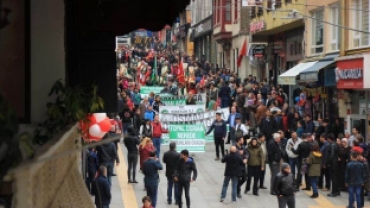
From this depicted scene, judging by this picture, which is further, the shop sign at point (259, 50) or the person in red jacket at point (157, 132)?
the shop sign at point (259, 50)

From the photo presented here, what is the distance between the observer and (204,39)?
7438cm

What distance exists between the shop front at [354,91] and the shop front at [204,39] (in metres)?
34.2

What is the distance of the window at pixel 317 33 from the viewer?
112ft

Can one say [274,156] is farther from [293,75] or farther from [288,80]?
[288,80]

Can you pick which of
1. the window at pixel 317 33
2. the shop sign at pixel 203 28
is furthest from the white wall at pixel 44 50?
the shop sign at pixel 203 28

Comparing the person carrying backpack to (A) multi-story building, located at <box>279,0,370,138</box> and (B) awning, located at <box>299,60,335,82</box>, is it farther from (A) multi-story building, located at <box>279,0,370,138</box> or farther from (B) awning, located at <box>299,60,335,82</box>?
(B) awning, located at <box>299,60,335,82</box>

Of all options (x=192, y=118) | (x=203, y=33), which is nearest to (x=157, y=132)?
(x=192, y=118)

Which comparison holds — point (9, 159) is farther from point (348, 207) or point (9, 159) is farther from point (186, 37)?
point (186, 37)

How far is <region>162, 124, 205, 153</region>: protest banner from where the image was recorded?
25656mm

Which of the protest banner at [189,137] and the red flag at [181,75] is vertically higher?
the red flag at [181,75]

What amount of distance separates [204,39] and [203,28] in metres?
5.10

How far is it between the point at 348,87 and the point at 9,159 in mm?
26084

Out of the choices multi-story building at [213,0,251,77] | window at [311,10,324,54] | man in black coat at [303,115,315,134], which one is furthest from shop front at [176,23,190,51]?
man in black coat at [303,115,315,134]

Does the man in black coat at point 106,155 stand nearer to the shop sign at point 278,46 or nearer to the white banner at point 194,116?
the white banner at point 194,116
